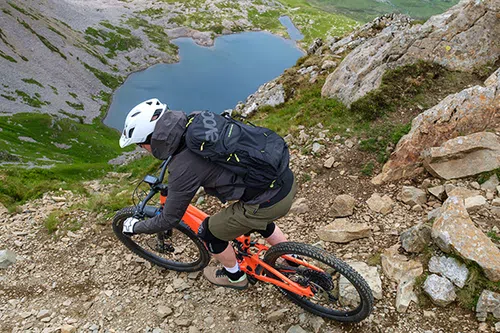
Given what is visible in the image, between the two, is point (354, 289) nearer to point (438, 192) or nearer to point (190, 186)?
point (190, 186)

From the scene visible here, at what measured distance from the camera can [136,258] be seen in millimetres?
8578

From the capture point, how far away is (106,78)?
413 ft

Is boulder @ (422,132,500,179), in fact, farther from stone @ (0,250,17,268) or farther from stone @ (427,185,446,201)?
stone @ (0,250,17,268)

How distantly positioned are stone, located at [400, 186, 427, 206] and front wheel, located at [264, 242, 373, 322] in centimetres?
347

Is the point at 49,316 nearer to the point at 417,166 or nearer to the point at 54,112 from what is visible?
the point at 417,166

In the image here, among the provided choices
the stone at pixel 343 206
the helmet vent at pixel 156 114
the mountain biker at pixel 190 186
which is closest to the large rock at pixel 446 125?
the stone at pixel 343 206

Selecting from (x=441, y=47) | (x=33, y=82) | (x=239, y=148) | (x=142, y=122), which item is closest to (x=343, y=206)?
(x=239, y=148)

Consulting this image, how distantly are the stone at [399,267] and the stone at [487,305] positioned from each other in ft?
3.33

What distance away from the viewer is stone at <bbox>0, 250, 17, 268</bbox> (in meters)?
8.89

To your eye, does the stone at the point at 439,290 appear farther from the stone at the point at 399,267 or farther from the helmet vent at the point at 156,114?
the helmet vent at the point at 156,114

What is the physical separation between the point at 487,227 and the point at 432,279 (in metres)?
1.99

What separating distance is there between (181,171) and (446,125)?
28.0 ft

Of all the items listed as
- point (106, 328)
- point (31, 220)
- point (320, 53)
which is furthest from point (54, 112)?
point (106, 328)

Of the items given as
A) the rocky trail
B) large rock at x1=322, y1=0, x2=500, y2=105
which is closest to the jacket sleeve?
the rocky trail
